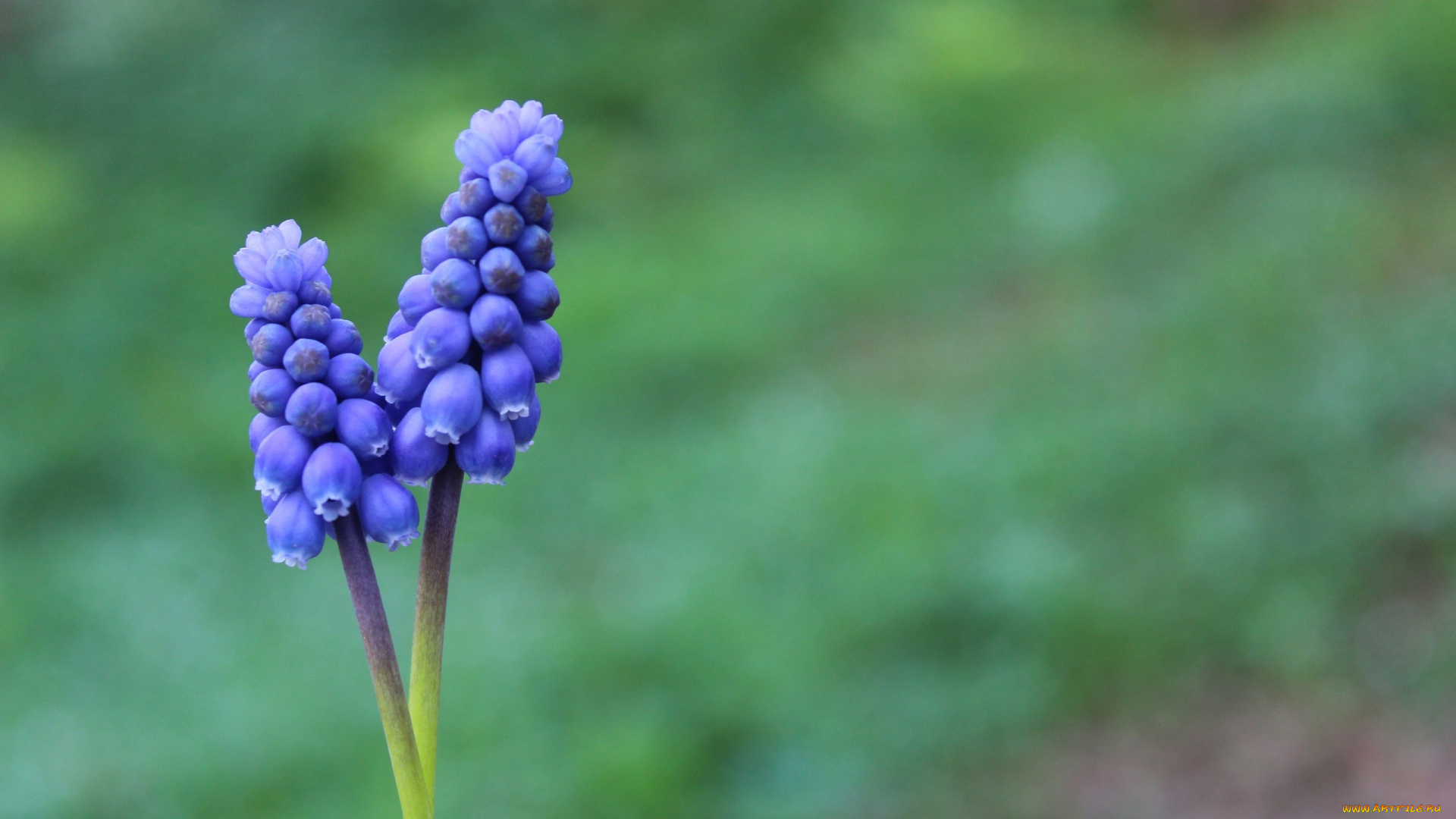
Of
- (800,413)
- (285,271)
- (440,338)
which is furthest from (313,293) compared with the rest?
(800,413)

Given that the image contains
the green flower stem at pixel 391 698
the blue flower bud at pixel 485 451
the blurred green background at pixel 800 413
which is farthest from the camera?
the blurred green background at pixel 800 413

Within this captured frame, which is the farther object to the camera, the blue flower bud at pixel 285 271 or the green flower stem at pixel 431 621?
the blue flower bud at pixel 285 271

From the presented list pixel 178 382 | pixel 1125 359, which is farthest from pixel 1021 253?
pixel 178 382

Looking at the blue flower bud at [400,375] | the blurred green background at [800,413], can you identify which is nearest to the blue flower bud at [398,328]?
the blue flower bud at [400,375]

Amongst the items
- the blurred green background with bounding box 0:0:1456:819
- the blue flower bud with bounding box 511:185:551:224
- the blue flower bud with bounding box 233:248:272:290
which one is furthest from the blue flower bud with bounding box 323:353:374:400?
the blurred green background with bounding box 0:0:1456:819

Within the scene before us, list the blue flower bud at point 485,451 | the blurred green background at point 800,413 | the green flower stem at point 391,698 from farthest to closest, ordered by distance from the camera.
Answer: the blurred green background at point 800,413, the blue flower bud at point 485,451, the green flower stem at point 391,698

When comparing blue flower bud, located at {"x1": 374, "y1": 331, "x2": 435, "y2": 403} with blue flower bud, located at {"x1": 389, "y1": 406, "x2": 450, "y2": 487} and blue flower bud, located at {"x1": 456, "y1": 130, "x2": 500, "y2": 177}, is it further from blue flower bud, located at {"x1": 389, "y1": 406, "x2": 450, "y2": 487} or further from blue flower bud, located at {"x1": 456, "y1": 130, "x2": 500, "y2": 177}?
blue flower bud, located at {"x1": 456, "y1": 130, "x2": 500, "y2": 177}

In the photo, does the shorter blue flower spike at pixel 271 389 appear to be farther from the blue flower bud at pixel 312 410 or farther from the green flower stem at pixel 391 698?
the green flower stem at pixel 391 698

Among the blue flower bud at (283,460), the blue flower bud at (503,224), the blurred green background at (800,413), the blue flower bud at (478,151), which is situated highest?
the blurred green background at (800,413)
